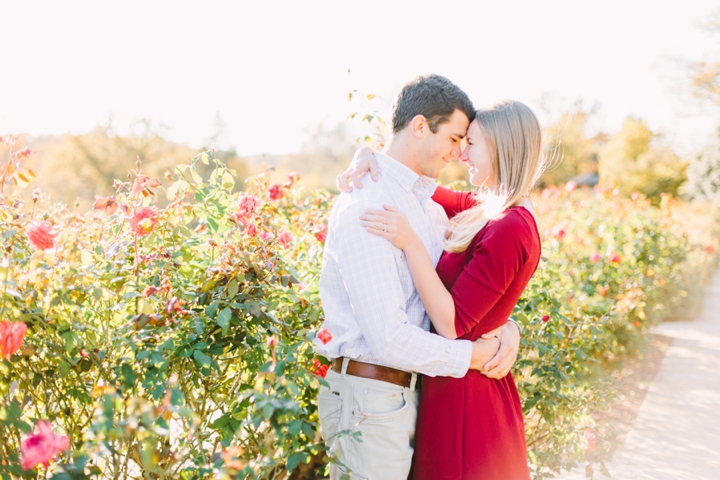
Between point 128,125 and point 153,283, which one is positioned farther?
point 128,125

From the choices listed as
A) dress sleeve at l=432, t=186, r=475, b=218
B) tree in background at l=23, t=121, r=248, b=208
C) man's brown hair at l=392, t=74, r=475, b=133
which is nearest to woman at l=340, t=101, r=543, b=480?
man's brown hair at l=392, t=74, r=475, b=133

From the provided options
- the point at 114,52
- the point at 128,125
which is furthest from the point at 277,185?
the point at 128,125

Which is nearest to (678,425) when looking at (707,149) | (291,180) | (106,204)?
(291,180)

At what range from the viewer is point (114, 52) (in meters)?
26.6

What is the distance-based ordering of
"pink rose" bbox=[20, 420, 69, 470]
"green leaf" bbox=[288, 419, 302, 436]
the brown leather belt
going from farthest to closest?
the brown leather belt → "green leaf" bbox=[288, 419, 302, 436] → "pink rose" bbox=[20, 420, 69, 470]

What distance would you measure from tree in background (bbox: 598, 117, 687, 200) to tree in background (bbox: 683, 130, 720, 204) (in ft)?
4.38

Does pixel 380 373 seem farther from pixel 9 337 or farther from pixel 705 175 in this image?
pixel 705 175

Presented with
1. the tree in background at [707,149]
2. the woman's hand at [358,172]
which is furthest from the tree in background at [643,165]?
the woman's hand at [358,172]

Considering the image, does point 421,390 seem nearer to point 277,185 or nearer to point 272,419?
point 272,419

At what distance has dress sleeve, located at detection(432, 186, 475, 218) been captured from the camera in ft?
8.03

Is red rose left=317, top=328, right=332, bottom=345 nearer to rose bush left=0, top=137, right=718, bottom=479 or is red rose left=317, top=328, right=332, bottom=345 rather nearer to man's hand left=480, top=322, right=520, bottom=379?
rose bush left=0, top=137, right=718, bottom=479

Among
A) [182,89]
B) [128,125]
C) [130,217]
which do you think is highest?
[130,217]

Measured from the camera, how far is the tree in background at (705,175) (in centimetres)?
1891

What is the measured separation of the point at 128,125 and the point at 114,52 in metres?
5.06
